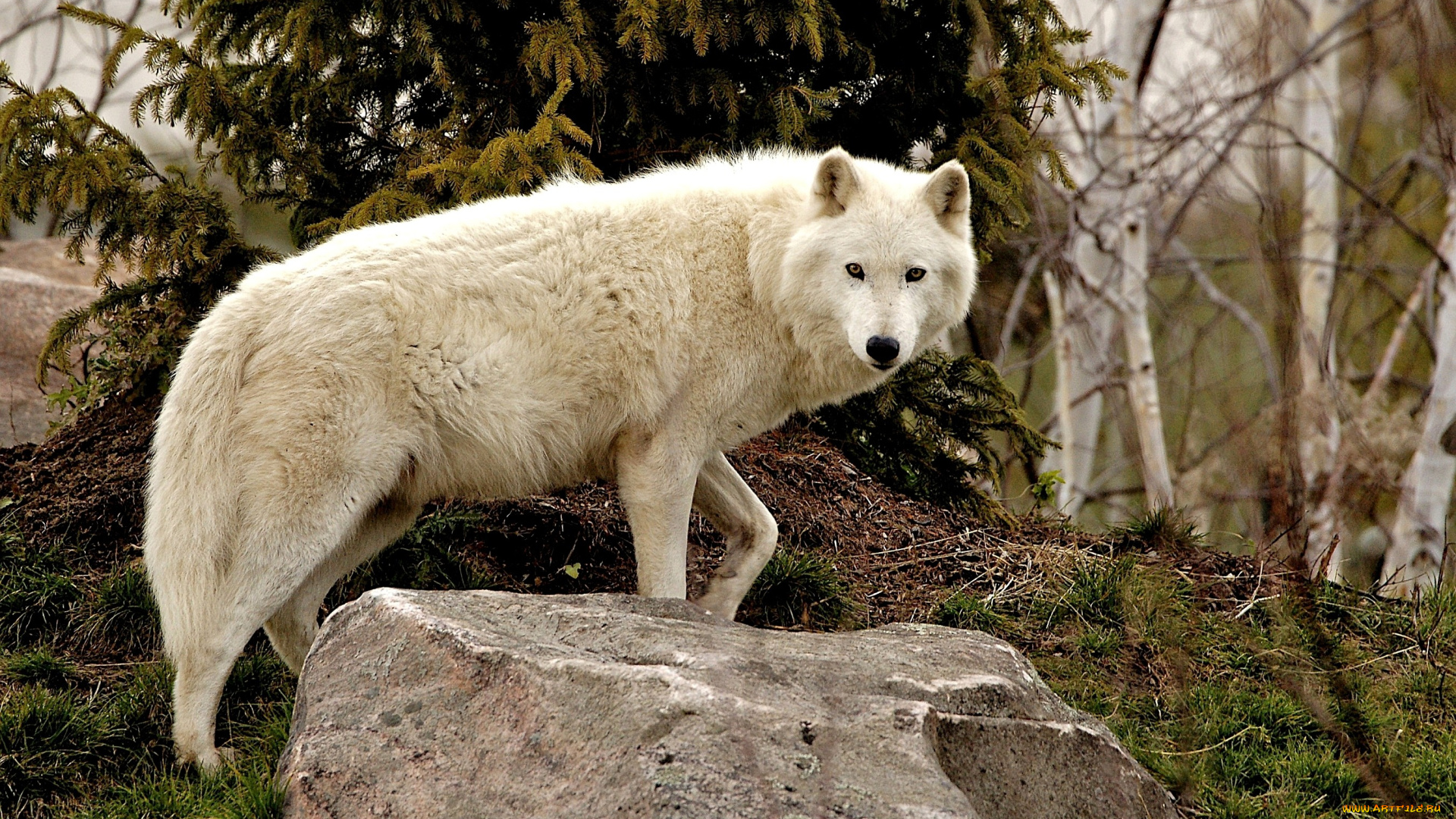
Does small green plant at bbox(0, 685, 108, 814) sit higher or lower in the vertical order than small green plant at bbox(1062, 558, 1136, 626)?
higher

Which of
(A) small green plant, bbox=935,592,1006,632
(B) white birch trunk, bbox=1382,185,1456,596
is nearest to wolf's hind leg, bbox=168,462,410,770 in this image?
(A) small green plant, bbox=935,592,1006,632

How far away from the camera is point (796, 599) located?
226 inches

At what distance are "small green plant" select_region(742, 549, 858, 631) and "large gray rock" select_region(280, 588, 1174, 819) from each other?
1.73 metres

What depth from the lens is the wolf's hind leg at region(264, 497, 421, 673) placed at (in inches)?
192

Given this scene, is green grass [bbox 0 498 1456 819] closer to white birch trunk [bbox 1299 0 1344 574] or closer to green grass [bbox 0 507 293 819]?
green grass [bbox 0 507 293 819]

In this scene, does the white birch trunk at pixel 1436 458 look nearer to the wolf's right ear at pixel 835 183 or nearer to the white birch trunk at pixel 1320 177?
the white birch trunk at pixel 1320 177

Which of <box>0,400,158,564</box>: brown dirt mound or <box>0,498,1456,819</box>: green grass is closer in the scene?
<box>0,498,1456,819</box>: green grass

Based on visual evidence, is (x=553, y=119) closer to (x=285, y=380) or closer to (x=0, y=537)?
(x=285, y=380)

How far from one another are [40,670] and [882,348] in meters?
3.86

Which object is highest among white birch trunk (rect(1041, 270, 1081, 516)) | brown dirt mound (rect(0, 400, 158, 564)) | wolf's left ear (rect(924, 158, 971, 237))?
wolf's left ear (rect(924, 158, 971, 237))

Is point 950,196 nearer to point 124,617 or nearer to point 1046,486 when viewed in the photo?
point 1046,486

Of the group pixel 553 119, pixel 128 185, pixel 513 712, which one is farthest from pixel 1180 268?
pixel 513 712

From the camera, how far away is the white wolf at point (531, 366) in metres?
4.32

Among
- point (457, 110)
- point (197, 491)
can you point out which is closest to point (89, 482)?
point (197, 491)
